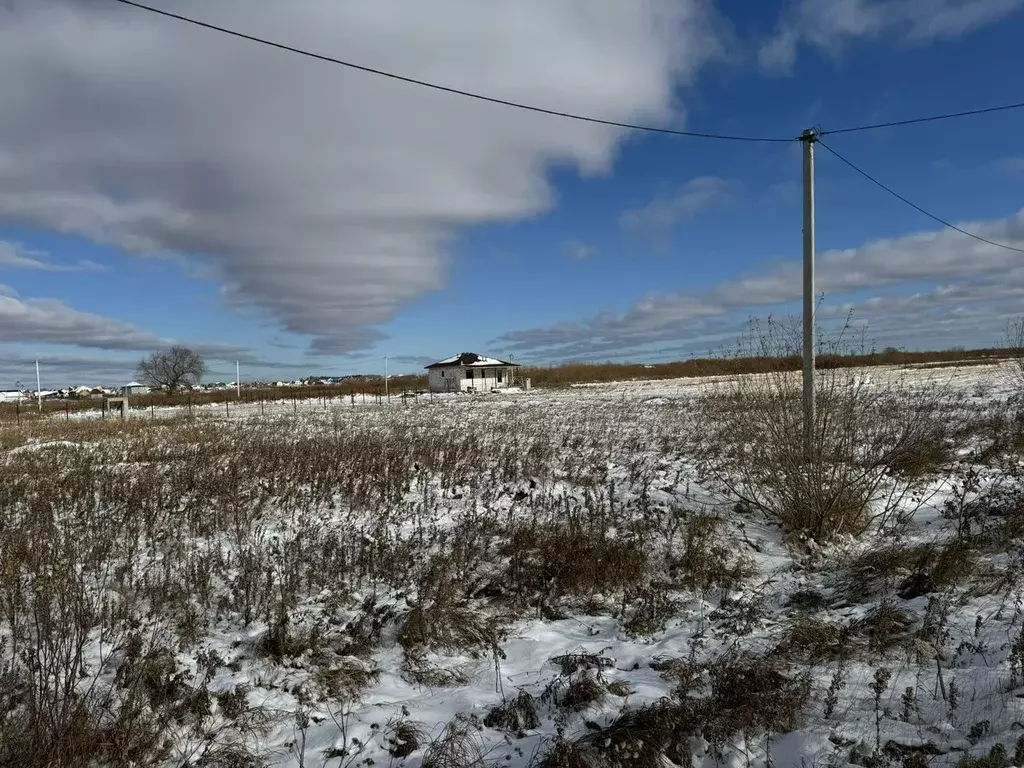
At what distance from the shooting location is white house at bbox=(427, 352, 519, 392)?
55625 millimetres

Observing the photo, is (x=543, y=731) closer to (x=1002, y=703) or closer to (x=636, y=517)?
(x=1002, y=703)

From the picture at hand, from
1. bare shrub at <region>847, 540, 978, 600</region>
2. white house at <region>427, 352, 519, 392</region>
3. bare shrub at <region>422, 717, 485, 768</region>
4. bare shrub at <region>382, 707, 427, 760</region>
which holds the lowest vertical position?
bare shrub at <region>382, 707, 427, 760</region>

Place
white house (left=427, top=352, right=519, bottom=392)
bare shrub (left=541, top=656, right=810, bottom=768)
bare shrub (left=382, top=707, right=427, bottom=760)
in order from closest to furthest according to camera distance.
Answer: bare shrub (left=541, top=656, right=810, bottom=768), bare shrub (left=382, top=707, right=427, bottom=760), white house (left=427, top=352, right=519, bottom=392)

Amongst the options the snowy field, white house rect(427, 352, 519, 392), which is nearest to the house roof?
white house rect(427, 352, 519, 392)

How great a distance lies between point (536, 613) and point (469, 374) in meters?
51.0

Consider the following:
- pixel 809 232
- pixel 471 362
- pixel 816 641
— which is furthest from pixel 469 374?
pixel 816 641

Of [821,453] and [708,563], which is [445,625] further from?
[821,453]

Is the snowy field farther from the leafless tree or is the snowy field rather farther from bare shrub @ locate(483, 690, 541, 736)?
the leafless tree

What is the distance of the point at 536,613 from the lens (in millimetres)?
5191

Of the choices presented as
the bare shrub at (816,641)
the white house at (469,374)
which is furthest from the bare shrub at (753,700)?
the white house at (469,374)

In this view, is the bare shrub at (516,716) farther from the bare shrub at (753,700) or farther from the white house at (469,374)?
the white house at (469,374)

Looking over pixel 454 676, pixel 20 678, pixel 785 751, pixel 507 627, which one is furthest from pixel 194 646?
pixel 785 751

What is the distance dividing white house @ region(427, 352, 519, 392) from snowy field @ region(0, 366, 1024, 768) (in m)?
45.8

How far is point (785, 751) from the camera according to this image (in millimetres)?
3080
